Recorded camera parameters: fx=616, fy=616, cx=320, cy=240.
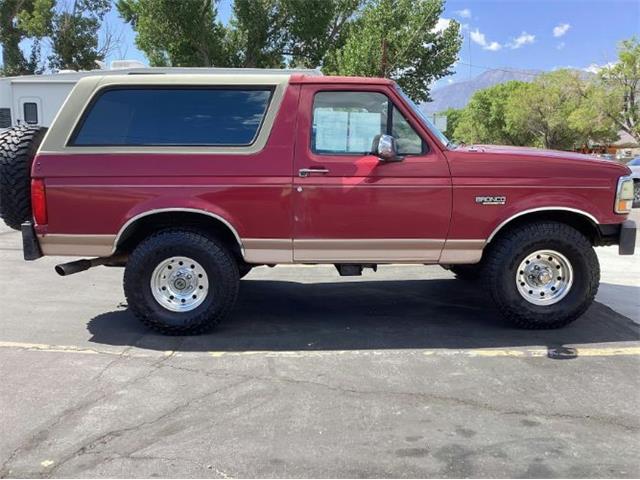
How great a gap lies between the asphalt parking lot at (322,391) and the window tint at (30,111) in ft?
27.7

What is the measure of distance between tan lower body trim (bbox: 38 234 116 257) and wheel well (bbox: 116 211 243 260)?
103 millimetres

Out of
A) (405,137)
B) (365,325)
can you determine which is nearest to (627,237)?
(405,137)

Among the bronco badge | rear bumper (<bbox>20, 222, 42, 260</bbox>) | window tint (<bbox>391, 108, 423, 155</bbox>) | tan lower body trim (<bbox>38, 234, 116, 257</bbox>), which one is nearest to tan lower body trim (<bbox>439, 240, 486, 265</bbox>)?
the bronco badge

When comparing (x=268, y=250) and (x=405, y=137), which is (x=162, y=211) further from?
(x=405, y=137)

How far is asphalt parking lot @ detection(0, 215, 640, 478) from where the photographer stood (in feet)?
10.6

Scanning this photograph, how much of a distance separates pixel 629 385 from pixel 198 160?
360cm

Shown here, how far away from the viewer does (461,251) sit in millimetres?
5207

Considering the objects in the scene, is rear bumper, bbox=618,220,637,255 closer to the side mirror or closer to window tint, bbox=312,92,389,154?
the side mirror

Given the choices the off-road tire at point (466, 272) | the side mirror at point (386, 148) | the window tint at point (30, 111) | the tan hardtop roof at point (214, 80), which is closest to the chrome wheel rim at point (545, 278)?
the off-road tire at point (466, 272)

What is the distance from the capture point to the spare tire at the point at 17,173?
5.12 m

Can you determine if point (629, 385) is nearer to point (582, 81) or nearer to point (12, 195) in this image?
point (12, 195)

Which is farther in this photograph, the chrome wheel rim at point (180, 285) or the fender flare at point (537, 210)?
the chrome wheel rim at point (180, 285)

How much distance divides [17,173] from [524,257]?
4.32m

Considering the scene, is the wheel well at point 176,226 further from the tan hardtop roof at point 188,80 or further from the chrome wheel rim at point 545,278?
the chrome wheel rim at point 545,278
